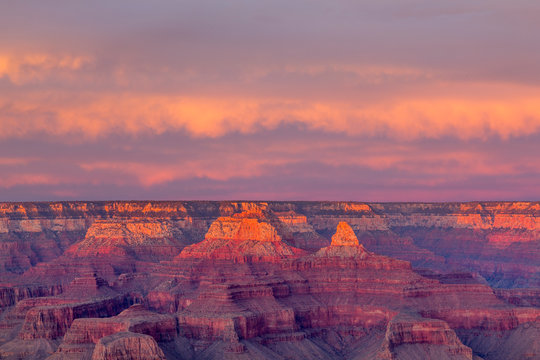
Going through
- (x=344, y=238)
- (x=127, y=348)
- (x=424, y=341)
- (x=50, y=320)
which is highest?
(x=344, y=238)

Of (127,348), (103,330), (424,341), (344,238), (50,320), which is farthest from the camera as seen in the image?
(344,238)

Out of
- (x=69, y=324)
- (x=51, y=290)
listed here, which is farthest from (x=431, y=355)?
(x=51, y=290)

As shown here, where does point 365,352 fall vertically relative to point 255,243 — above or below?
below

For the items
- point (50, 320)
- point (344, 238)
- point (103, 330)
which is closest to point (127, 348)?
point (103, 330)

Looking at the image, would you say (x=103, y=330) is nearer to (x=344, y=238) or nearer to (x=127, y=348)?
(x=127, y=348)

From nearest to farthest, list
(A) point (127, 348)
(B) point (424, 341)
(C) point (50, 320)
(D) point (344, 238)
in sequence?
1. (A) point (127, 348)
2. (B) point (424, 341)
3. (C) point (50, 320)
4. (D) point (344, 238)

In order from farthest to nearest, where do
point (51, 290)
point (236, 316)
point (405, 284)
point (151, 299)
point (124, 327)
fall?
point (51, 290), point (151, 299), point (405, 284), point (236, 316), point (124, 327)

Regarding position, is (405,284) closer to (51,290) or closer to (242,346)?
(242,346)

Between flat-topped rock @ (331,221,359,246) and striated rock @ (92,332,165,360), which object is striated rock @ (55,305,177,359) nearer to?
striated rock @ (92,332,165,360)
